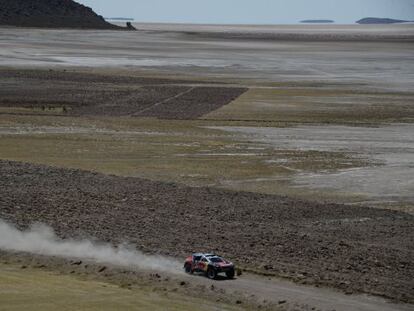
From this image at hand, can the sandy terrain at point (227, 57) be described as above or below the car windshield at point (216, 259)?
below

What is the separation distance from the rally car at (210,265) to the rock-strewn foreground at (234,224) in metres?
1.46

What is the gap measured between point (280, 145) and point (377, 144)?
6.06 meters

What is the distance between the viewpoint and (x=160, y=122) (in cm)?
6981

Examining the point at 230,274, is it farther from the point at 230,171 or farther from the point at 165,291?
the point at 230,171

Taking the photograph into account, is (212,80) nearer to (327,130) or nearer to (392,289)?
(327,130)

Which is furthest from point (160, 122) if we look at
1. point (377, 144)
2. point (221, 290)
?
point (221, 290)

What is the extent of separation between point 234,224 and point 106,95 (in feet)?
165

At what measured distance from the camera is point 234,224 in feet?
124

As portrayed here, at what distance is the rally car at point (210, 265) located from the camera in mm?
30250

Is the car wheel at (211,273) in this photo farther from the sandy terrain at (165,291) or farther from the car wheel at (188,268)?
the car wheel at (188,268)

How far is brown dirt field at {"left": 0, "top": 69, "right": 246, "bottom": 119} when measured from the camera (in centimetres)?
7656

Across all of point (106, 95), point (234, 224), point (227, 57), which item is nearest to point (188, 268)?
point (234, 224)

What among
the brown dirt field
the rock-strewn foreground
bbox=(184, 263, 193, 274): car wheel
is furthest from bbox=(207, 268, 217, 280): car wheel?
the brown dirt field

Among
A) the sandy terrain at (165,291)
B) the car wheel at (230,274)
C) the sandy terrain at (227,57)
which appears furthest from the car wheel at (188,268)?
the sandy terrain at (227,57)
